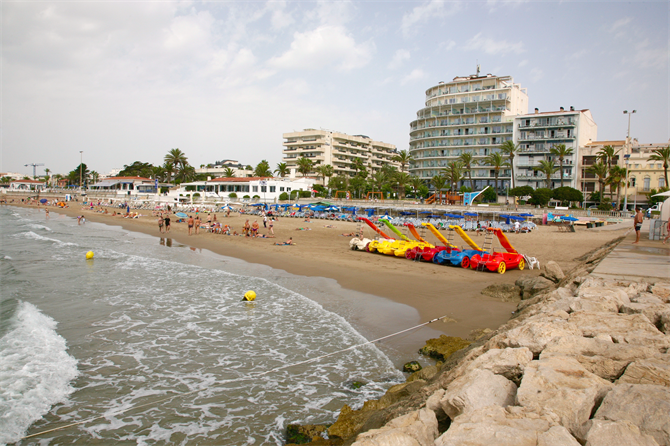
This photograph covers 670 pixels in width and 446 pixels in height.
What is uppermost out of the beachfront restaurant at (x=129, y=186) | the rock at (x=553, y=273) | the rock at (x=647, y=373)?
the beachfront restaurant at (x=129, y=186)

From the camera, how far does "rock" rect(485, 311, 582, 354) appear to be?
5.22 m

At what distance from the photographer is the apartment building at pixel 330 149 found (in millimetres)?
102312

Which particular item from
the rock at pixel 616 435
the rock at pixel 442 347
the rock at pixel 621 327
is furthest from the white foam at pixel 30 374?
the rock at pixel 621 327

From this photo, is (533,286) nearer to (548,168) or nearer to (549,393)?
(549,393)

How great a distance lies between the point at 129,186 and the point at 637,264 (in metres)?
94.0

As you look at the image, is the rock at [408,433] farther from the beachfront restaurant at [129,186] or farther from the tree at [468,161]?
the beachfront restaurant at [129,186]

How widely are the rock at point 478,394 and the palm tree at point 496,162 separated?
236 feet

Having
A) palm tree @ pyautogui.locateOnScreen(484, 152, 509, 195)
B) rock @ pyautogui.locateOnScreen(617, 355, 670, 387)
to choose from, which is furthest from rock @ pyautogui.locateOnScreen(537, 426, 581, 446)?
palm tree @ pyautogui.locateOnScreen(484, 152, 509, 195)

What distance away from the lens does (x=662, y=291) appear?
285 inches

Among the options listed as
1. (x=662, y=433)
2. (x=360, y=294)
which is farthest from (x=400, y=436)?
(x=360, y=294)

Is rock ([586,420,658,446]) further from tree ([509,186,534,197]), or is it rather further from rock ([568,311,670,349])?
tree ([509,186,534,197])

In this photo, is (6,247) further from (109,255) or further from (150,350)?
(150,350)

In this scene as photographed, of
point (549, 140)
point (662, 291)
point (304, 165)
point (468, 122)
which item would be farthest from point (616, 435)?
point (304, 165)

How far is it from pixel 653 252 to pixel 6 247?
31.9 meters
